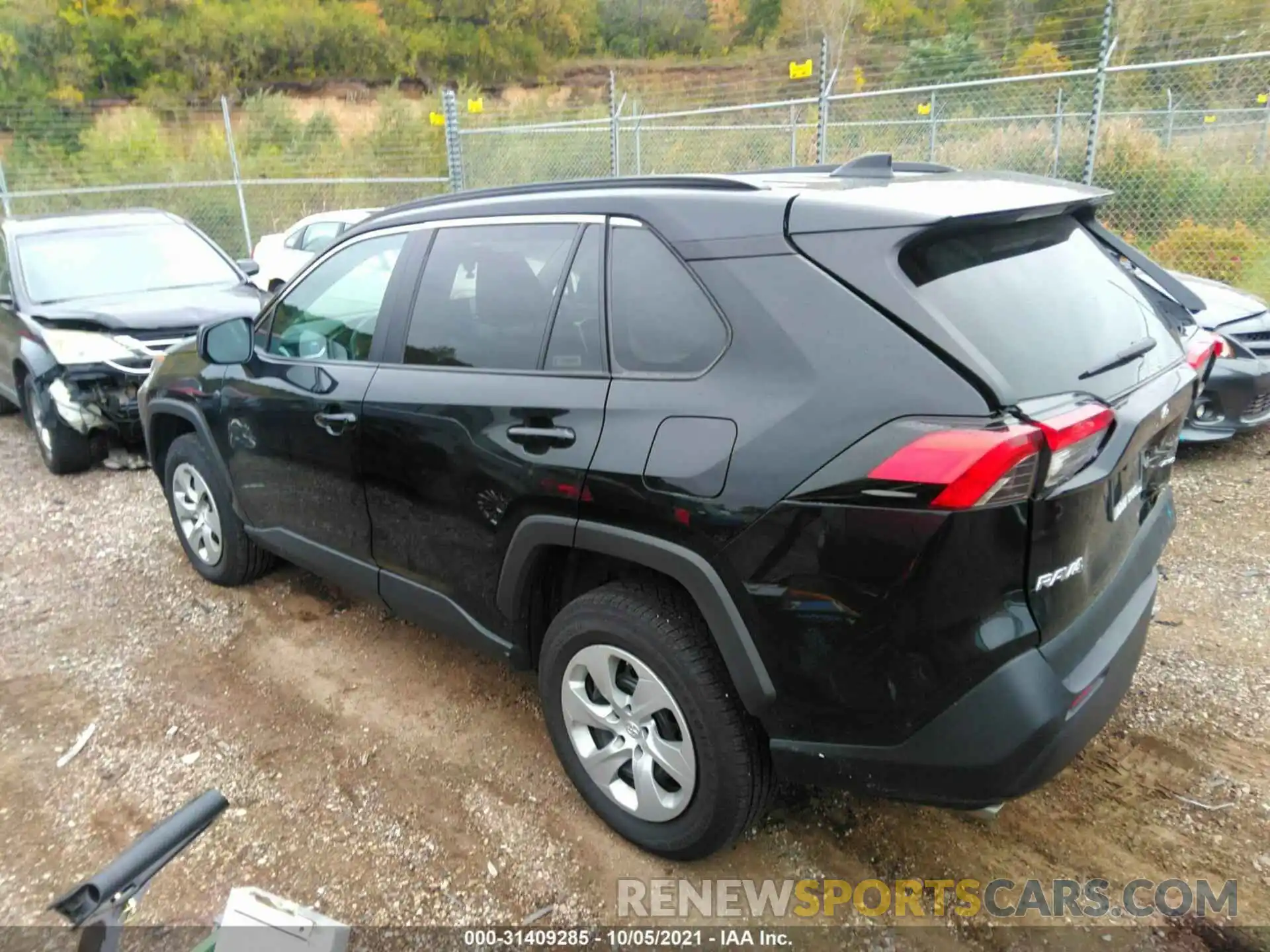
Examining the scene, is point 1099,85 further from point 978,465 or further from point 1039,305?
point 978,465

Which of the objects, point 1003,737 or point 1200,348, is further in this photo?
point 1200,348

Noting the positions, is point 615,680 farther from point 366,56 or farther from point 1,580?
point 366,56

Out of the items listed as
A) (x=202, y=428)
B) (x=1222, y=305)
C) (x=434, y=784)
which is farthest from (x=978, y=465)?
(x=1222, y=305)

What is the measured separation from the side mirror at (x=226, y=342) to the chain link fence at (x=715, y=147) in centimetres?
538

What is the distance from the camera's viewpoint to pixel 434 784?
294cm

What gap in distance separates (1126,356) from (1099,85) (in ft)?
23.0

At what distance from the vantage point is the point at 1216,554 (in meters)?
4.23

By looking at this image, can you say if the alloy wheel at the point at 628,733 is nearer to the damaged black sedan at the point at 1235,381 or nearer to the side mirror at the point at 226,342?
the side mirror at the point at 226,342

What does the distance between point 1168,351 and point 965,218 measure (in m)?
0.87

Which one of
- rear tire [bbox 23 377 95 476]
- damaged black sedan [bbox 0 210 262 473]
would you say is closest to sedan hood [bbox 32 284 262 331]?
damaged black sedan [bbox 0 210 262 473]

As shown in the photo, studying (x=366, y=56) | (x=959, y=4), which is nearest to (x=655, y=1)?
(x=366, y=56)

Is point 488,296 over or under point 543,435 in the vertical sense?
over

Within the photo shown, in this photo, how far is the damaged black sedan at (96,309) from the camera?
19.4 feet

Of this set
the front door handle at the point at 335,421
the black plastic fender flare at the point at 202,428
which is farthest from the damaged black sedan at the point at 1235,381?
the black plastic fender flare at the point at 202,428
